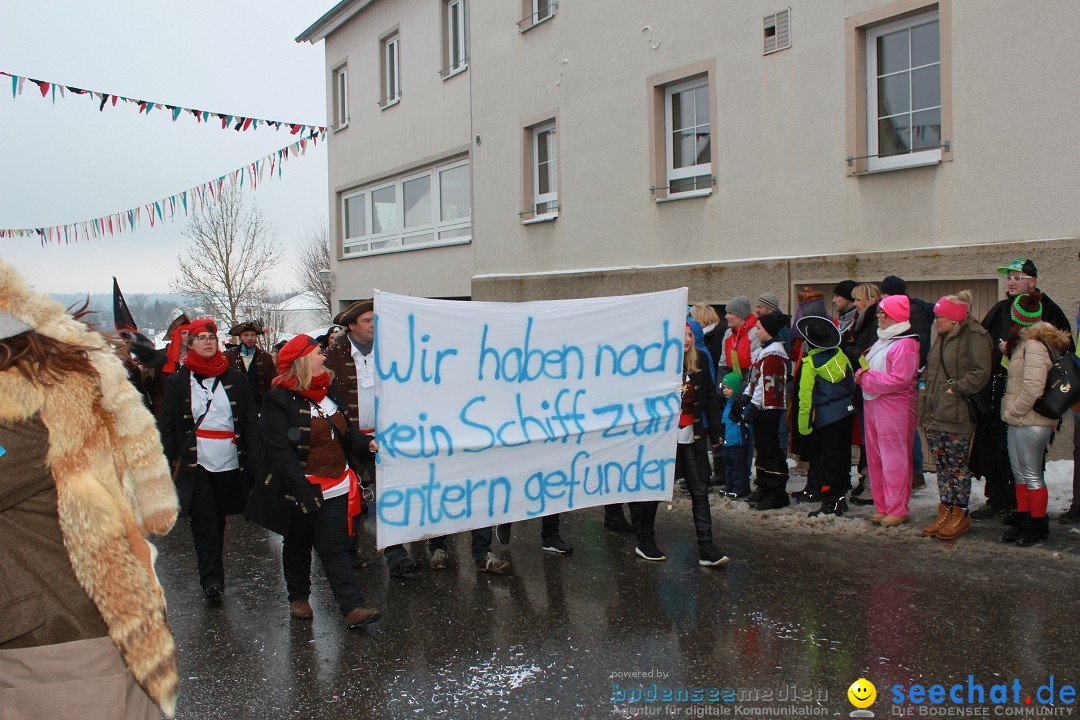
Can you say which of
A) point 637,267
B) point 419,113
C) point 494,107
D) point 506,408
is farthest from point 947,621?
point 419,113

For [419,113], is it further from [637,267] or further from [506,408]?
[506,408]

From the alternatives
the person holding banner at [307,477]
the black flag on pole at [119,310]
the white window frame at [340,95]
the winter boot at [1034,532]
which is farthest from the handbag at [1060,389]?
the white window frame at [340,95]

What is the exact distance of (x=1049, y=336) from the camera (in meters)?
6.54

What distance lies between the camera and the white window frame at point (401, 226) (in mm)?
17391

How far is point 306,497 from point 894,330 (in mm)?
4612

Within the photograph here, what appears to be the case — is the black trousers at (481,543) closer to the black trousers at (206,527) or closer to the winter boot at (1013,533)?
the black trousers at (206,527)

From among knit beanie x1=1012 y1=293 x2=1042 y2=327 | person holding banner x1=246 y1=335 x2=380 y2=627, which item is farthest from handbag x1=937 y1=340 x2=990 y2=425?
person holding banner x1=246 y1=335 x2=380 y2=627

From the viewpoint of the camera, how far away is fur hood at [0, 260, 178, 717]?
8.03 feet

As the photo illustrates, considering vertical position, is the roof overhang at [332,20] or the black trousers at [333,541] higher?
the roof overhang at [332,20]

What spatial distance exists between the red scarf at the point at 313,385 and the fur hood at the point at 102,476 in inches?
100

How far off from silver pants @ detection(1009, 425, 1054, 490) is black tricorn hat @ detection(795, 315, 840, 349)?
5.17ft

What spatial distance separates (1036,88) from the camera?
806cm

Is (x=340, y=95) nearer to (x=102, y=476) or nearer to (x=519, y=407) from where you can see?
(x=519, y=407)

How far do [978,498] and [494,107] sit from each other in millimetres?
10170
